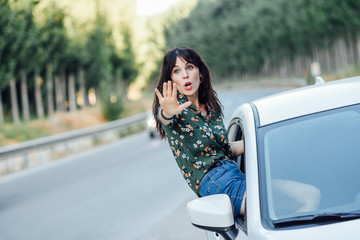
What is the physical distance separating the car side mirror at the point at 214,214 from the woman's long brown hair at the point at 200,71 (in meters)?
0.85

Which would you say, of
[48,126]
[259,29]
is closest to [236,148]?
[48,126]

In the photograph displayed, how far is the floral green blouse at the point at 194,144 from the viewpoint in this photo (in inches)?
120

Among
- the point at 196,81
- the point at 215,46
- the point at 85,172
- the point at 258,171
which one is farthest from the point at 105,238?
the point at 215,46

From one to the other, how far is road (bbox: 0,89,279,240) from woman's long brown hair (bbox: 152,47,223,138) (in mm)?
2674

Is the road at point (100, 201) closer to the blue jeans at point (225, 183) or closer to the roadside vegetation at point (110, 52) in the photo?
the roadside vegetation at point (110, 52)

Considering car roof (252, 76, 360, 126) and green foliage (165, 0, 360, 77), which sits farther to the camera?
green foliage (165, 0, 360, 77)

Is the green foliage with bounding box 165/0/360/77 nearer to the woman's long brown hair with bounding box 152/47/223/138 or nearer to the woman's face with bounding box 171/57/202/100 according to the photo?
the woman's long brown hair with bounding box 152/47/223/138

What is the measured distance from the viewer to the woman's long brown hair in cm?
343

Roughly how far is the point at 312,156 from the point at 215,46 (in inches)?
3575

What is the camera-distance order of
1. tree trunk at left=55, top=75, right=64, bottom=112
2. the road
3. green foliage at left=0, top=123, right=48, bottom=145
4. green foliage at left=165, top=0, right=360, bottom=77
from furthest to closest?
green foliage at left=165, top=0, right=360, bottom=77, tree trunk at left=55, top=75, right=64, bottom=112, green foliage at left=0, top=123, right=48, bottom=145, the road

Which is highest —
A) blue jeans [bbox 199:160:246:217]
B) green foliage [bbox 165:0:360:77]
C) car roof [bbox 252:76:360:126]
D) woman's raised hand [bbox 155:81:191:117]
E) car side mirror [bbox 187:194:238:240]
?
green foliage [bbox 165:0:360:77]

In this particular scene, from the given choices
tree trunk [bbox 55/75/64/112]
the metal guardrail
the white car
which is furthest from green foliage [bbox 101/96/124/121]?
the white car

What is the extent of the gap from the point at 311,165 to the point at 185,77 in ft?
3.68

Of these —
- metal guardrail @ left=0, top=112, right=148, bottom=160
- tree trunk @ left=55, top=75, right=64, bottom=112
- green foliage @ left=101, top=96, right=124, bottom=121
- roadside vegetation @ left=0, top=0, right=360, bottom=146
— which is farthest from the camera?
tree trunk @ left=55, top=75, right=64, bottom=112
